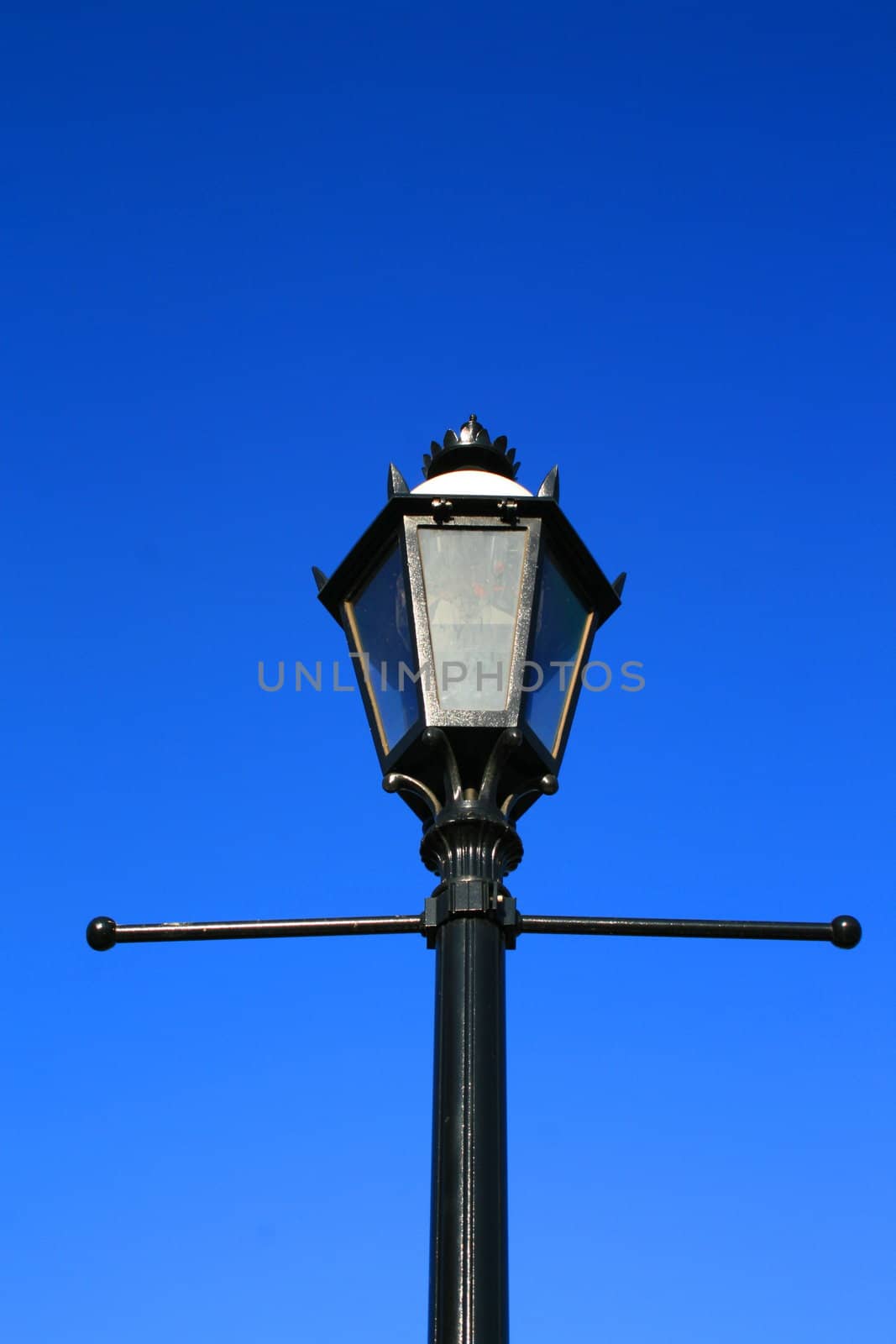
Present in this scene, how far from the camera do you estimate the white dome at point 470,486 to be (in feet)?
16.2

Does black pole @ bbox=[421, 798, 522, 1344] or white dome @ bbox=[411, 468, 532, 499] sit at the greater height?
white dome @ bbox=[411, 468, 532, 499]

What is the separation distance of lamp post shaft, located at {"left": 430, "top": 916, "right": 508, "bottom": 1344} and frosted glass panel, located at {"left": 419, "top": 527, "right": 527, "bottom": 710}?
26.1 inches

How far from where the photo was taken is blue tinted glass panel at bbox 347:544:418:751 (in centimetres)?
467

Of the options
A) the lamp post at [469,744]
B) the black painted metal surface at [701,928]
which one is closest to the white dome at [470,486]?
the lamp post at [469,744]

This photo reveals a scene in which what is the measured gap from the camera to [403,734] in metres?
4.63

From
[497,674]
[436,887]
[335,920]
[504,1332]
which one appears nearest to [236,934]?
[335,920]

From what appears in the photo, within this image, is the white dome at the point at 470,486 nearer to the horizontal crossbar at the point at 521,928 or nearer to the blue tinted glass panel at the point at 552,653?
the blue tinted glass panel at the point at 552,653

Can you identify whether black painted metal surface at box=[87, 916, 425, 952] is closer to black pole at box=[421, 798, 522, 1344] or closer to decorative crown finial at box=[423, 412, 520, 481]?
black pole at box=[421, 798, 522, 1344]

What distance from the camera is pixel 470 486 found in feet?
16.7

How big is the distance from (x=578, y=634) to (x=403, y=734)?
712mm

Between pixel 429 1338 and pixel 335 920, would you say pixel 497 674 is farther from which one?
pixel 429 1338

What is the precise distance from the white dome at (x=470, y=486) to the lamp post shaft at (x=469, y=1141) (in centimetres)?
135

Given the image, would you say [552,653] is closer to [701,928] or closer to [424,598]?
[424,598]

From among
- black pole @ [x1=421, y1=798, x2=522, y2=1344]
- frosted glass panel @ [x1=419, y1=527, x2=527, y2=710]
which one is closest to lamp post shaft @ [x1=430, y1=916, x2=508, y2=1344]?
black pole @ [x1=421, y1=798, x2=522, y2=1344]
